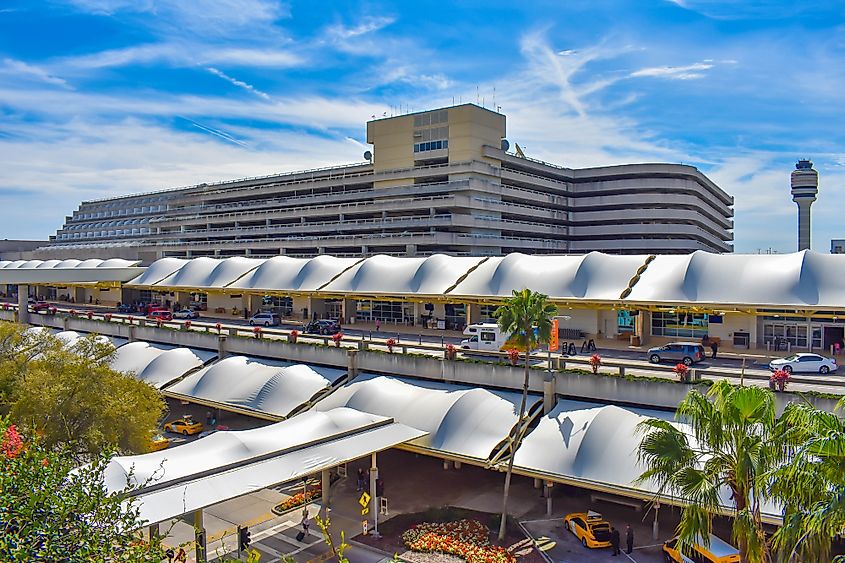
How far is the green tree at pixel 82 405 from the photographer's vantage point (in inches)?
1182

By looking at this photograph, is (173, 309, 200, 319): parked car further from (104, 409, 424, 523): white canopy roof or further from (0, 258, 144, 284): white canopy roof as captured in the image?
(104, 409, 424, 523): white canopy roof

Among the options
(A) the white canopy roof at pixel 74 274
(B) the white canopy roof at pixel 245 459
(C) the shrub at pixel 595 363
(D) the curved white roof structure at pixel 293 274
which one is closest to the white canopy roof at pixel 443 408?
(B) the white canopy roof at pixel 245 459

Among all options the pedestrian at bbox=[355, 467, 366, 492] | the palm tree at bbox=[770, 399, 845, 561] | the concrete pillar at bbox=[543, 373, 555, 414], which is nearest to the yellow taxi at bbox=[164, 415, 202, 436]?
the pedestrian at bbox=[355, 467, 366, 492]

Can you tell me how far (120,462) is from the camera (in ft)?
83.1

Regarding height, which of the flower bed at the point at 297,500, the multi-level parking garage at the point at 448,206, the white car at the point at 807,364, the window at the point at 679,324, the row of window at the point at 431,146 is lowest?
the flower bed at the point at 297,500

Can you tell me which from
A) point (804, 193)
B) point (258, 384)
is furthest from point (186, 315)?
point (804, 193)

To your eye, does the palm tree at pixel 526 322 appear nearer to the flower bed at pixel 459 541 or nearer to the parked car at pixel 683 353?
the flower bed at pixel 459 541

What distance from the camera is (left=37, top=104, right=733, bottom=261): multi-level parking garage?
340 ft

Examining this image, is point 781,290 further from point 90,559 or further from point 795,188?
point 795,188

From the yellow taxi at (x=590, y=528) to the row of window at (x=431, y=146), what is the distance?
8506cm

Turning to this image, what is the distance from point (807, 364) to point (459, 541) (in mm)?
21595

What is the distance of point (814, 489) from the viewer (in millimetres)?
11852

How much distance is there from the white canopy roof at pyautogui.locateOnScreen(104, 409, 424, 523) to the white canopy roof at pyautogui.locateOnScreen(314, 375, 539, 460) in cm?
167

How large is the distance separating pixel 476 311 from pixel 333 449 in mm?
26930
